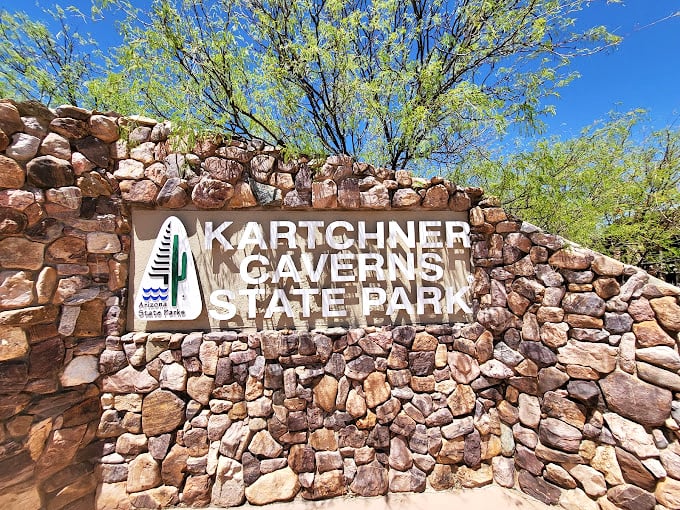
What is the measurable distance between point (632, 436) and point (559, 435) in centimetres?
51

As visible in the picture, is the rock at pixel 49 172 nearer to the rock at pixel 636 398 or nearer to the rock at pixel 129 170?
the rock at pixel 129 170

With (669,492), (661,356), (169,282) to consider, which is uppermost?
(169,282)

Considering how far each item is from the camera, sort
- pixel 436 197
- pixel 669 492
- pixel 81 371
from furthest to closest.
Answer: pixel 436 197 → pixel 81 371 → pixel 669 492

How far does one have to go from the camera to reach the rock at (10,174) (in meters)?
2.32

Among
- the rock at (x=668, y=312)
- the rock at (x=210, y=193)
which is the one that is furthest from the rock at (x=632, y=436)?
the rock at (x=210, y=193)

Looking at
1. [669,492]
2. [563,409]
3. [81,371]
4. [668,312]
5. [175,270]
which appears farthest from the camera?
[175,270]

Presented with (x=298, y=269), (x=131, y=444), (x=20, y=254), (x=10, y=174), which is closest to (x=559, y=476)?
(x=298, y=269)

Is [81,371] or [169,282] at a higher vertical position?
[169,282]

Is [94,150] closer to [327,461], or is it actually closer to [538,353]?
[327,461]

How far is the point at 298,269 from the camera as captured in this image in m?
2.94

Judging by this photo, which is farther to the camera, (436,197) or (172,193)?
(436,197)

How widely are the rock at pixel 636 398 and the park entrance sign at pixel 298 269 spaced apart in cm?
128

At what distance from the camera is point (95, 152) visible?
2680 mm

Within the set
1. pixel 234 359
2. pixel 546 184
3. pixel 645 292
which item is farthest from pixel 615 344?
pixel 234 359
